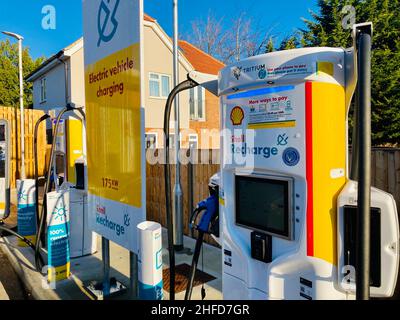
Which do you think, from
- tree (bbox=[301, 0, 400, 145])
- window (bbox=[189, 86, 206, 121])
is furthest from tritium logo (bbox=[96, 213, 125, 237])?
window (bbox=[189, 86, 206, 121])

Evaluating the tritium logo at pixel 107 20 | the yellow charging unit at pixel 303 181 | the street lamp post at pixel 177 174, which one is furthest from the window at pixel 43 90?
the yellow charging unit at pixel 303 181

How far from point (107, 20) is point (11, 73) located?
27.4m

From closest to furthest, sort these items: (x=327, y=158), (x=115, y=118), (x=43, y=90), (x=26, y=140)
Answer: (x=327, y=158), (x=115, y=118), (x=26, y=140), (x=43, y=90)

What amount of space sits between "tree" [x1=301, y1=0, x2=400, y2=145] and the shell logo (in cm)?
999

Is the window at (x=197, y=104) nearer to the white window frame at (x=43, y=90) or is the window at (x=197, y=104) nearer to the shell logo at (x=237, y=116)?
the white window frame at (x=43, y=90)

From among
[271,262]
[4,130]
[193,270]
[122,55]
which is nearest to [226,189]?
[271,262]

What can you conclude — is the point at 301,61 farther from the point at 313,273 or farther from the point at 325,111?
the point at 313,273

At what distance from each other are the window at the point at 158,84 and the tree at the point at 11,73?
16474 mm

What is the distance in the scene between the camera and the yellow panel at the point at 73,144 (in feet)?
17.1

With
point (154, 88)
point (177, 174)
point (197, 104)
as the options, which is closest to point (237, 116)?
point (177, 174)

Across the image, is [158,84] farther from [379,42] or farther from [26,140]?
[379,42]

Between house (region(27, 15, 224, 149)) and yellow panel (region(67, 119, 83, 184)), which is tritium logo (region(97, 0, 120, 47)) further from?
house (region(27, 15, 224, 149))

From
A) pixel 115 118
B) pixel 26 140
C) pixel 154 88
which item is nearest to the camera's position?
pixel 115 118

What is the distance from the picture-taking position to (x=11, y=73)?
25578 mm
